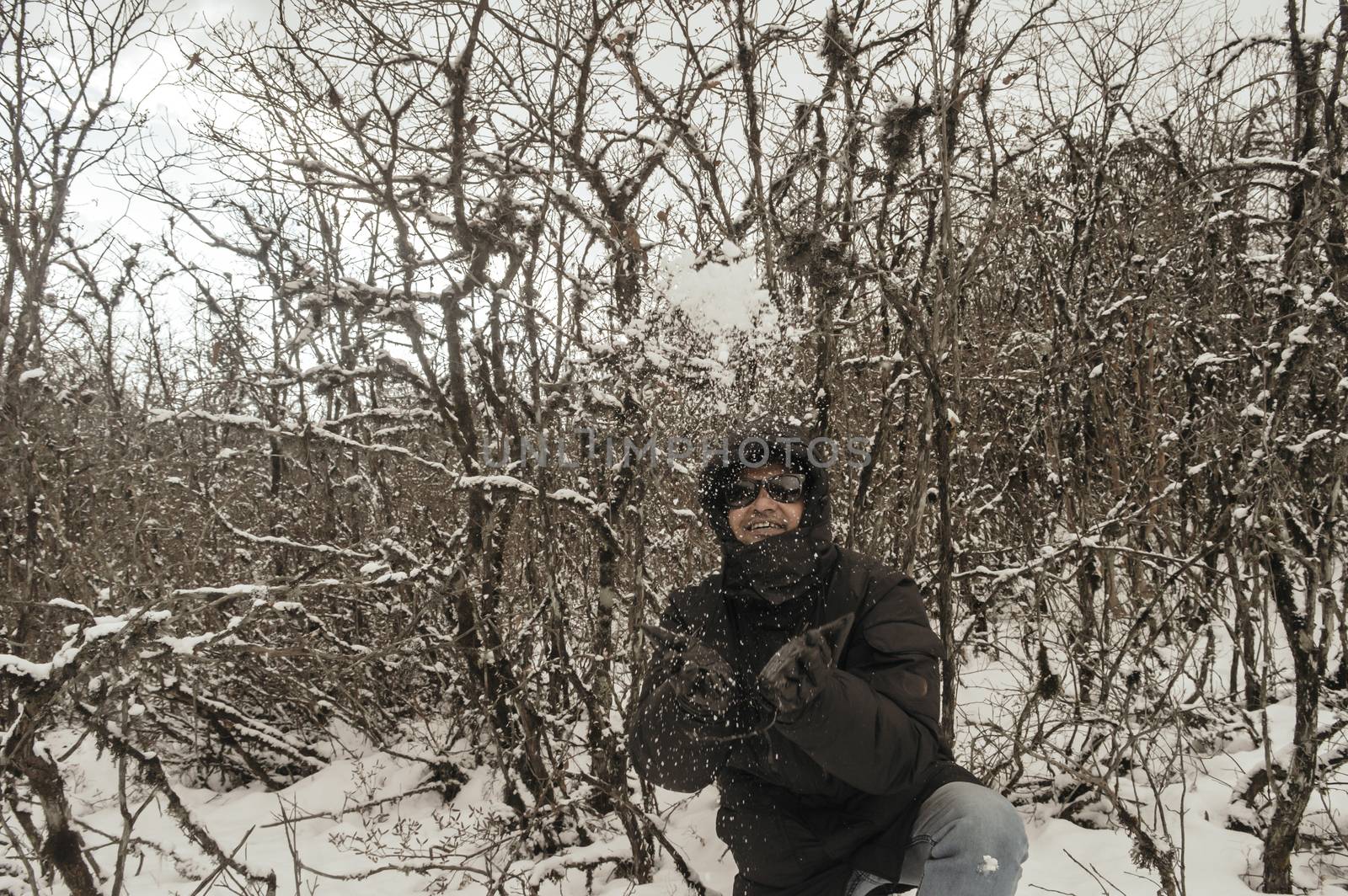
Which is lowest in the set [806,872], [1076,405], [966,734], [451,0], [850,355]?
[966,734]

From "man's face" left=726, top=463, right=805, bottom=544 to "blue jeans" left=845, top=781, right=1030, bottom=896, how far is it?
2.54 feet

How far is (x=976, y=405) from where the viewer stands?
5816mm

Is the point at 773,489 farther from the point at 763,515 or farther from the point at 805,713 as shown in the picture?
the point at 805,713

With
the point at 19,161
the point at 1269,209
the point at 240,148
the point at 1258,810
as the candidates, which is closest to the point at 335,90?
the point at 240,148

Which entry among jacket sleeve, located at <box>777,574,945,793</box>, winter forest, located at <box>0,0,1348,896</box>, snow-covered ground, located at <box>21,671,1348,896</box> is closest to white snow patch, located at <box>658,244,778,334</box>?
winter forest, located at <box>0,0,1348,896</box>

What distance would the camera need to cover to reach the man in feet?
5.63

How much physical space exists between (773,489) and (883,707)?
68 centimetres

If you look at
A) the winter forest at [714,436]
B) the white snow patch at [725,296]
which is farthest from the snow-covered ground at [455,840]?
the white snow patch at [725,296]

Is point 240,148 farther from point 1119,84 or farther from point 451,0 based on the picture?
point 1119,84

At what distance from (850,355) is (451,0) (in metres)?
2.97

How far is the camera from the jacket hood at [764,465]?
7.45 ft

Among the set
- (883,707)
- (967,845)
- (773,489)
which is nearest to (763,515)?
(773,489)

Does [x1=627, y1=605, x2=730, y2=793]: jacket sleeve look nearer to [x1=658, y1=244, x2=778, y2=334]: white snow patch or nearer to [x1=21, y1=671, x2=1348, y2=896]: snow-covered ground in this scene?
[x1=21, y1=671, x2=1348, y2=896]: snow-covered ground

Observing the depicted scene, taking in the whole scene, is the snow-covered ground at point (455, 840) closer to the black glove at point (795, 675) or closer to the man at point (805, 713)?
the man at point (805, 713)
